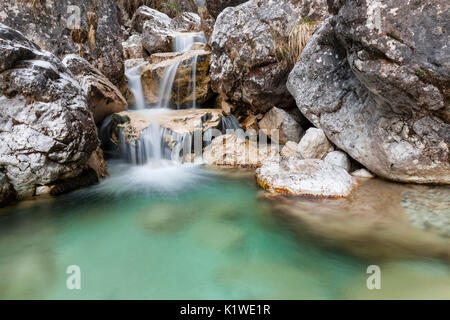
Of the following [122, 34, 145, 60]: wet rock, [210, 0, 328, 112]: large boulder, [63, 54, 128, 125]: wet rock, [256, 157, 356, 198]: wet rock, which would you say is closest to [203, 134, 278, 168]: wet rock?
[210, 0, 328, 112]: large boulder

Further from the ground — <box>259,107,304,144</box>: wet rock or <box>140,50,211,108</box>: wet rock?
<box>140,50,211,108</box>: wet rock

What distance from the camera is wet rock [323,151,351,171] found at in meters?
4.93

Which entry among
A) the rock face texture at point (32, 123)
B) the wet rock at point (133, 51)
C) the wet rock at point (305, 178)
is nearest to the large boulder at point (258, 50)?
A: the wet rock at point (305, 178)

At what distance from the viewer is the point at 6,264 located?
250 cm

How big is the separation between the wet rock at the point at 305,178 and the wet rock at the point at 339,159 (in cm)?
55

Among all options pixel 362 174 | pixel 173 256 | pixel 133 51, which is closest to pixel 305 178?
pixel 362 174

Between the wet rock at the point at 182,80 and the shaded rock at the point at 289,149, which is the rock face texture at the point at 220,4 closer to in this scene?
the wet rock at the point at 182,80

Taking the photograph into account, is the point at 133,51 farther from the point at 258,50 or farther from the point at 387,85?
the point at 387,85

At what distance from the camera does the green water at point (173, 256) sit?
2.15 meters

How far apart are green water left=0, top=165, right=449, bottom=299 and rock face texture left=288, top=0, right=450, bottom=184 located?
7.46 feet

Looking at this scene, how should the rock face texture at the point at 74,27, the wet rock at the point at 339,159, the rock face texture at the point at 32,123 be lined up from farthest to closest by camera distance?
the rock face texture at the point at 74,27
the wet rock at the point at 339,159
the rock face texture at the point at 32,123

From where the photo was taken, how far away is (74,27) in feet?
23.4

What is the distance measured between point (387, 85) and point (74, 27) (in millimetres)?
8389

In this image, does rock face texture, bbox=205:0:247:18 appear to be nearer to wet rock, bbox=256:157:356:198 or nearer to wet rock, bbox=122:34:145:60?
wet rock, bbox=122:34:145:60
